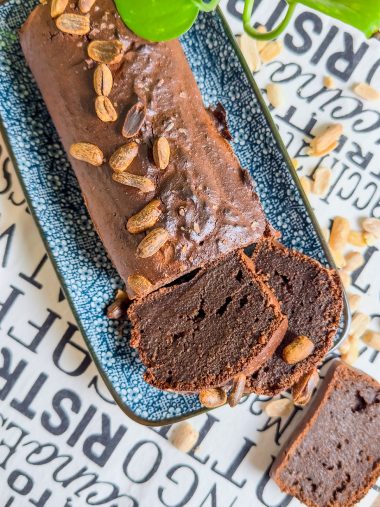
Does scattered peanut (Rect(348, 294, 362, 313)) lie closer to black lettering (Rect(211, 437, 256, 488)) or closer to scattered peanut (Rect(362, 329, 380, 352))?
scattered peanut (Rect(362, 329, 380, 352))

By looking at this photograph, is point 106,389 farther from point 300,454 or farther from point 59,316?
point 300,454

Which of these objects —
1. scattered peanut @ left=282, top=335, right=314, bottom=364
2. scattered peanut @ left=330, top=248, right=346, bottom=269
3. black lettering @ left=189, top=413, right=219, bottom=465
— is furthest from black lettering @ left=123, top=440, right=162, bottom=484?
scattered peanut @ left=330, top=248, right=346, bottom=269

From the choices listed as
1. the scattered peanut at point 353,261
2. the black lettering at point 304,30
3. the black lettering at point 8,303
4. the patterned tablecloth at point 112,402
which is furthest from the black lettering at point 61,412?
the black lettering at point 304,30

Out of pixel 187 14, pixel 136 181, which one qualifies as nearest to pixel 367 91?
pixel 187 14

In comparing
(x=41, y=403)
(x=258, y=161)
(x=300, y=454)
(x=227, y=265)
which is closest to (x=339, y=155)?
(x=258, y=161)

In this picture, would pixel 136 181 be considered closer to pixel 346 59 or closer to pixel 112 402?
pixel 112 402
